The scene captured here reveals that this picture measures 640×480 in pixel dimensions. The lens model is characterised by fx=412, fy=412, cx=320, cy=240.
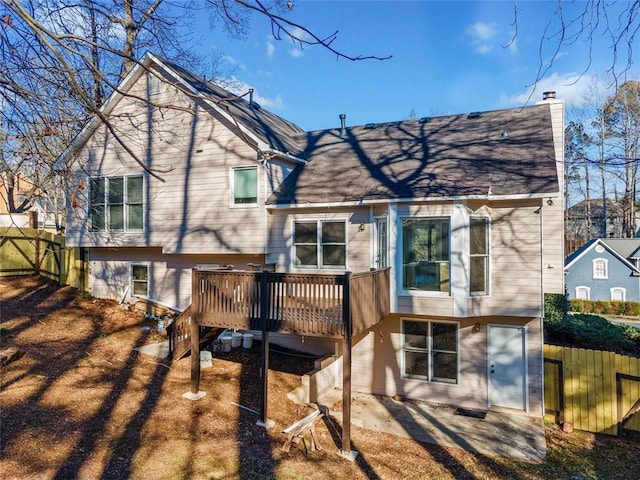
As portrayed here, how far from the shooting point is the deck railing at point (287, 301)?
7629mm

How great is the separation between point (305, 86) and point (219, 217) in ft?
14.0

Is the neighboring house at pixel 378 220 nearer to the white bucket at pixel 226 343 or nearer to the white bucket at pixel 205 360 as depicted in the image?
the white bucket at pixel 226 343

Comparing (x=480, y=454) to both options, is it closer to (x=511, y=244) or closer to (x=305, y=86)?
(x=511, y=244)

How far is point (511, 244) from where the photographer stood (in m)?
9.52

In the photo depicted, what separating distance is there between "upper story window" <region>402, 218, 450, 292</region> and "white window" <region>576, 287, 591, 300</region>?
25839 millimetres

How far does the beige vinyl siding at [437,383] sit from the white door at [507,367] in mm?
135

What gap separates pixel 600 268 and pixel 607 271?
18.1 inches

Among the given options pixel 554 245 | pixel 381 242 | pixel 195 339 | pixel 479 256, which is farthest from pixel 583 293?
pixel 195 339

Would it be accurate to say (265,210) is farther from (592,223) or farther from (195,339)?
(592,223)

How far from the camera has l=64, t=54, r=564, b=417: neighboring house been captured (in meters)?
9.38

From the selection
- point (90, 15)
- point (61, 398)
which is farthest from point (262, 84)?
point (61, 398)

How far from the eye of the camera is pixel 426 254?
9.45 meters

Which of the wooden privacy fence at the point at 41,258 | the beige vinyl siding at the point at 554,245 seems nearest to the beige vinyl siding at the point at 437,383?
the beige vinyl siding at the point at 554,245

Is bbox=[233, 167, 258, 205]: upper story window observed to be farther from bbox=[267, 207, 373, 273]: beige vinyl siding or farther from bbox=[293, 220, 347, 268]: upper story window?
bbox=[293, 220, 347, 268]: upper story window
